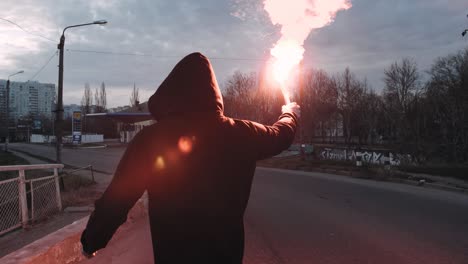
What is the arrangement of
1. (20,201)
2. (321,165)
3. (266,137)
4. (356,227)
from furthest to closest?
(321,165) → (356,227) → (20,201) → (266,137)

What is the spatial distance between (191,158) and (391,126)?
5897cm

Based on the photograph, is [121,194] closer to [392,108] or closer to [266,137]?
[266,137]

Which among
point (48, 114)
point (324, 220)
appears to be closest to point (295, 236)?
point (324, 220)

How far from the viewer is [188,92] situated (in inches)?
75.4

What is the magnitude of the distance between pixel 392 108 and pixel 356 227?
5533 centimetres

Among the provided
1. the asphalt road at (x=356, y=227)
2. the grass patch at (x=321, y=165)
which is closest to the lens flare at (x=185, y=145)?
the asphalt road at (x=356, y=227)

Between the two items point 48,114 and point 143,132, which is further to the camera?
point 48,114

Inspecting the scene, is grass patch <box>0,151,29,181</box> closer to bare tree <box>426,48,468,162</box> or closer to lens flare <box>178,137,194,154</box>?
lens flare <box>178,137,194,154</box>

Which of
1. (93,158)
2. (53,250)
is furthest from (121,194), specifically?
(93,158)

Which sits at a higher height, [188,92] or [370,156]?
[188,92]

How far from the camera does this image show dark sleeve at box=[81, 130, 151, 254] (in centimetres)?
179

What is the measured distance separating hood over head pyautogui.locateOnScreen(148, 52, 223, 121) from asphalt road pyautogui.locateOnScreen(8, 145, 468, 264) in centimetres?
422

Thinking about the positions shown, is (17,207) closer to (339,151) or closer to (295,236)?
(295,236)

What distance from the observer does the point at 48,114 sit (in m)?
→ 119
